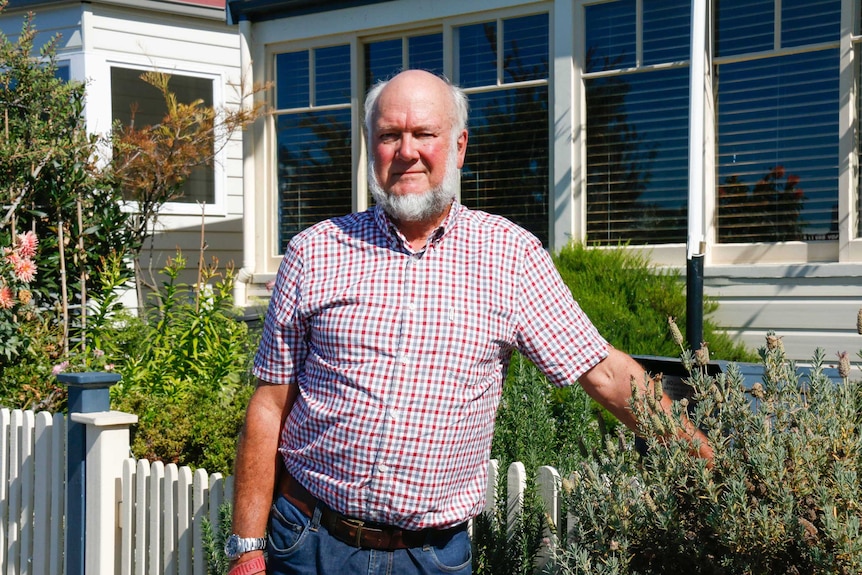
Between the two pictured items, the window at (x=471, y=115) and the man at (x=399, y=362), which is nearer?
the man at (x=399, y=362)

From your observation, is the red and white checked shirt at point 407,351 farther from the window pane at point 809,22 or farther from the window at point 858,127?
the window pane at point 809,22

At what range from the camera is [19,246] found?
6.58 meters

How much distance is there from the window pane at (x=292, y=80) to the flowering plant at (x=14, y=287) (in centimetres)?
388

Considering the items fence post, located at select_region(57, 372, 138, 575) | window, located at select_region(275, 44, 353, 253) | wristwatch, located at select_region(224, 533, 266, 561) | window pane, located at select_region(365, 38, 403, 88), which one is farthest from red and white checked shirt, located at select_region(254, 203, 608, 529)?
window, located at select_region(275, 44, 353, 253)

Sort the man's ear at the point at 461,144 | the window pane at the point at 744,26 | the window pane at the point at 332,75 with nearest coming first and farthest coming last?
the man's ear at the point at 461,144
the window pane at the point at 744,26
the window pane at the point at 332,75

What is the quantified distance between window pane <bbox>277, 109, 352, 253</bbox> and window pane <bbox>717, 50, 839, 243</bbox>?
11.9ft

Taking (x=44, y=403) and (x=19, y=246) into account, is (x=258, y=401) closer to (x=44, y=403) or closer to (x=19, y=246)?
(x=44, y=403)

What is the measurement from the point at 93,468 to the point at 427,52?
6020 millimetres

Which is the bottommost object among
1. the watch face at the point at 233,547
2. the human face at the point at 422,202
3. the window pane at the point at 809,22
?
the watch face at the point at 233,547

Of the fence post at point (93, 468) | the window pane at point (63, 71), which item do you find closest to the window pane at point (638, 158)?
the fence post at point (93, 468)

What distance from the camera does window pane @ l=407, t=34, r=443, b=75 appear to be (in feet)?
30.3

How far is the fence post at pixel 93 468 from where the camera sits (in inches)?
162

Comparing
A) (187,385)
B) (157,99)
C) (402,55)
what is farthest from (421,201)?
(157,99)

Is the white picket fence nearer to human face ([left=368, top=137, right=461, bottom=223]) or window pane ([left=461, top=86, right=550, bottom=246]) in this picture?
human face ([left=368, top=137, right=461, bottom=223])
